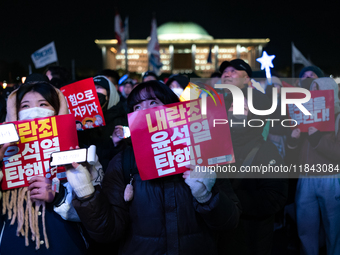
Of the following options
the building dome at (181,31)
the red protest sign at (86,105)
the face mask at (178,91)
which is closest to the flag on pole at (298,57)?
the face mask at (178,91)

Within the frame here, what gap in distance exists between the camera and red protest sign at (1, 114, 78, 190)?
1.71 meters

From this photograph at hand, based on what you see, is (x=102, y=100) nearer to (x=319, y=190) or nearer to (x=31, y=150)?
(x=31, y=150)

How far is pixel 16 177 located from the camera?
5.60 feet

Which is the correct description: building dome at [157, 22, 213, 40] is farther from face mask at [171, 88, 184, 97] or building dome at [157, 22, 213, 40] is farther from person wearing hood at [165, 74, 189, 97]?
face mask at [171, 88, 184, 97]

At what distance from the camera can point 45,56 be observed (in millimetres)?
8516

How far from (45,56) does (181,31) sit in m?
67.1

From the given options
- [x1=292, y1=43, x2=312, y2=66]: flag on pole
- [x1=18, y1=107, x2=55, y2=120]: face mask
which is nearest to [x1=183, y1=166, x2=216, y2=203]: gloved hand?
[x1=18, y1=107, x2=55, y2=120]: face mask

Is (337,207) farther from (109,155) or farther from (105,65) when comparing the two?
(105,65)

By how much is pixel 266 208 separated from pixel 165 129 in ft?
3.69

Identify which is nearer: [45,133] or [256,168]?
[45,133]

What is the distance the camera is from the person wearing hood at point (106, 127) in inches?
114

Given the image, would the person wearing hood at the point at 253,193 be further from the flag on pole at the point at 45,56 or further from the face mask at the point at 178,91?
the flag on pole at the point at 45,56

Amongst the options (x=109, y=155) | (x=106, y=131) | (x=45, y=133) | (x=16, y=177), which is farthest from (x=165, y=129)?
(x=106, y=131)

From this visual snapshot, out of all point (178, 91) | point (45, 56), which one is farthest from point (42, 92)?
point (45, 56)
